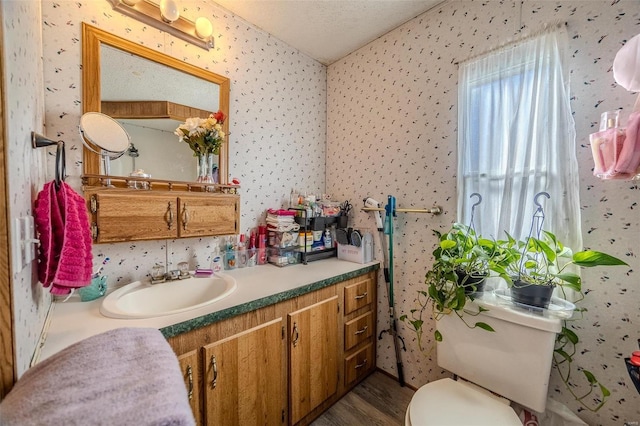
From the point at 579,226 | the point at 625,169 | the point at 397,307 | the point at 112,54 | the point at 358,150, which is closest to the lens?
the point at 625,169

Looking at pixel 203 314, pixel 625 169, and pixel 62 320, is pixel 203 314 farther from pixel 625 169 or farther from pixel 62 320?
pixel 625 169

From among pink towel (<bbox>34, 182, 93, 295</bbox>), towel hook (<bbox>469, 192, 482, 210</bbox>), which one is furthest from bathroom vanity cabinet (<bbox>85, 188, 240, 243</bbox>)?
towel hook (<bbox>469, 192, 482, 210</bbox>)

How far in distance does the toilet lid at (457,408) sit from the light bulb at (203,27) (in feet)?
7.08

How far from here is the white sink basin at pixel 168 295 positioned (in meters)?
1.14

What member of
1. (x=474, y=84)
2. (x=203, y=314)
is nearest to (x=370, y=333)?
(x=203, y=314)

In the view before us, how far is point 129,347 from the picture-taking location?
600mm

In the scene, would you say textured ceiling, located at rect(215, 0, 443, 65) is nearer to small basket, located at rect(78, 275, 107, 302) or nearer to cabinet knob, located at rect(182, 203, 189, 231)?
cabinet knob, located at rect(182, 203, 189, 231)

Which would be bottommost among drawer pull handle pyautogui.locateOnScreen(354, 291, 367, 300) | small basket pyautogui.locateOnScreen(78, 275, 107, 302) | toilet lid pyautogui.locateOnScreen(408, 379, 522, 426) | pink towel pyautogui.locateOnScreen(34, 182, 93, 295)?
toilet lid pyautogui.locateOnScreen(408, 379, 522, 426)

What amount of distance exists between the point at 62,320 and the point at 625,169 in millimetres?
2112

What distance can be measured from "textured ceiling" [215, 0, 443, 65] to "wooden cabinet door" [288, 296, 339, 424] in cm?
182

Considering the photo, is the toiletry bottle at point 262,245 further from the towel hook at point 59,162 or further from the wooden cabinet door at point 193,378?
the towel hook at point 59,162

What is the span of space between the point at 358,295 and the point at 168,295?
3.72ft

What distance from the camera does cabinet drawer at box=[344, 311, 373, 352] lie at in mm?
1676

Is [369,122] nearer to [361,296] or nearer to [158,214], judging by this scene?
[361,296]
